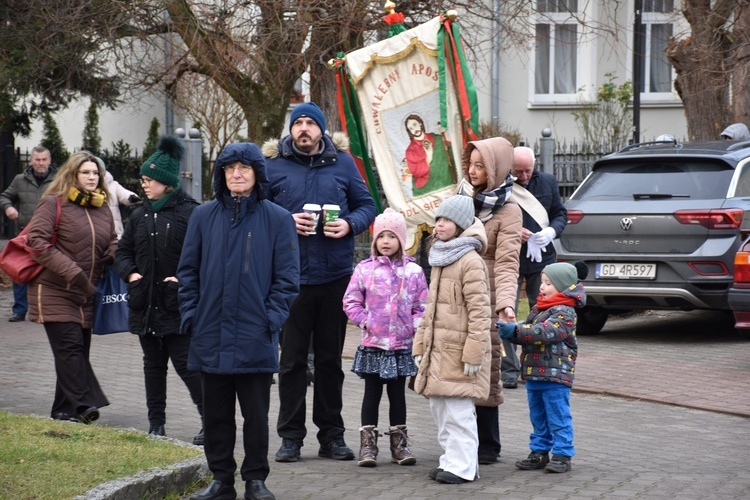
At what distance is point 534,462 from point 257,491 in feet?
5.65

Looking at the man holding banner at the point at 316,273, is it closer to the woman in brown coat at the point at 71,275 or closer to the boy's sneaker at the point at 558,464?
the boy's sneaker at the point at 558,464

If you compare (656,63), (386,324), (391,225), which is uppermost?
(656,63)

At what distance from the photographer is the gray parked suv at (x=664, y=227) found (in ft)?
→ 36.4

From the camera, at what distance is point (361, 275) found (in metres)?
6.95

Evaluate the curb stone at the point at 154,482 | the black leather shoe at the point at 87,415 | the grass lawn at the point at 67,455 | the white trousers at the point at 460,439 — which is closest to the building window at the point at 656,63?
the black leather shoe at the point at 87,415

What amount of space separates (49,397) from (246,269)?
3842 mm

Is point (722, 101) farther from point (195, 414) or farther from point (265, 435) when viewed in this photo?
point (265, 435)

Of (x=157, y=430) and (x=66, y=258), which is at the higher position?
(x=66, y=258)

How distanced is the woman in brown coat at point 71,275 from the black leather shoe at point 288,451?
5.31 feet

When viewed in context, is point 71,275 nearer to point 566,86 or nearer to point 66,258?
point 66,258

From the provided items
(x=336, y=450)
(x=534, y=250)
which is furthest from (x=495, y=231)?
(x=534, y=250)

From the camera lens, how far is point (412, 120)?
9.20 m

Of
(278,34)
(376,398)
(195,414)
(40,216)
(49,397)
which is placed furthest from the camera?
(278,34)

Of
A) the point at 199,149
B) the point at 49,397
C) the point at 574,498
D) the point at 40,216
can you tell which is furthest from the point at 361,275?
the point at 199,149
